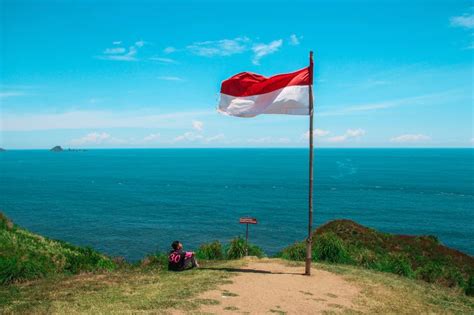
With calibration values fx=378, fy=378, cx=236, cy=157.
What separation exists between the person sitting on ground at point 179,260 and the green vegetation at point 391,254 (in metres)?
6.52

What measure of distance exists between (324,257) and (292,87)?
965 cm

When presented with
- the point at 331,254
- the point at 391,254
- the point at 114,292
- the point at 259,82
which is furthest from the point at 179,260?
the point at 391,254

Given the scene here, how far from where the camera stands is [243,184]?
4537 inches

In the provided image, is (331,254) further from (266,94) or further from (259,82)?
(259,82)

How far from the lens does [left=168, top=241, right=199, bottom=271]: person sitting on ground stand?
1538 cm

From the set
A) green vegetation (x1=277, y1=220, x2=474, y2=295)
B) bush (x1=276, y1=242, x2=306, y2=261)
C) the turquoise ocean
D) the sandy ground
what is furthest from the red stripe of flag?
the turquoise ocean

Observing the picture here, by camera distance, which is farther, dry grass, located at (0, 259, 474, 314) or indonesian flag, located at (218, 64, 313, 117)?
indonesian flag, located at (218, 64, 313, 117)

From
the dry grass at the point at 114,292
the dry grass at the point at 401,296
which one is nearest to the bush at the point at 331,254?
the dry grass at the point at 401,296

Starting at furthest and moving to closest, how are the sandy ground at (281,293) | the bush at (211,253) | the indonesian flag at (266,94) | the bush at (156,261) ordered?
1. the bush at (211,253)
2. the bush at (156,261)
3. the indonesian flag at (266,94)
4. the sandy ground at (281,293)

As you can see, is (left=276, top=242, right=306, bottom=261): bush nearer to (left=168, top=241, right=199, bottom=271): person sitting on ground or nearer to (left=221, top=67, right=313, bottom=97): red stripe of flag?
(left=168, top=241, right=199, bottom=271): person sitting on ground

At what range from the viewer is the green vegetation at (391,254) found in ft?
61.0

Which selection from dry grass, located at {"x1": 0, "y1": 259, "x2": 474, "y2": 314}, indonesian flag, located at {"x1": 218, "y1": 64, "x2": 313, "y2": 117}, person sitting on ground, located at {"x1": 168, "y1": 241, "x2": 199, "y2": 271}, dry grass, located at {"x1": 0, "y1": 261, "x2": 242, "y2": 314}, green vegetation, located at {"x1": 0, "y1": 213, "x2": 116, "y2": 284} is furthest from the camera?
person sitting on ground, located at {"x1": 168, "y1": 241, "x2": 199, "y2": 271}

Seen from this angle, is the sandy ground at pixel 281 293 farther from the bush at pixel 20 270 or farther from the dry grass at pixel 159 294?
the bush at pixel 20 270

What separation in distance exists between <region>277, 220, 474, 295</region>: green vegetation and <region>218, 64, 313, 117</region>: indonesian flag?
886 cm
